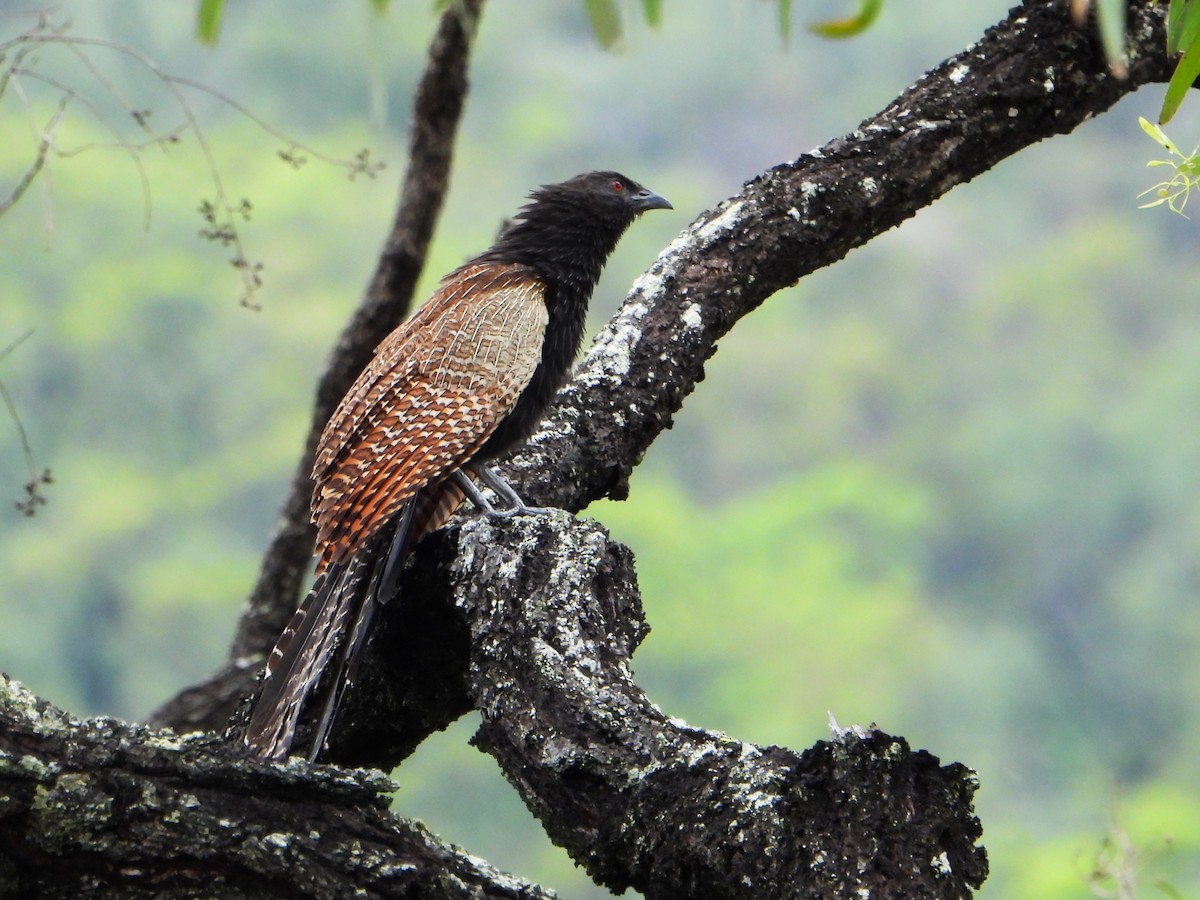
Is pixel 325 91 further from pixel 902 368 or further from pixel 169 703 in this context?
pixel 169 703

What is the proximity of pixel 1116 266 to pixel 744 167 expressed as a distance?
1678 cm

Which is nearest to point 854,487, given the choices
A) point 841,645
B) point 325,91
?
point 841,645

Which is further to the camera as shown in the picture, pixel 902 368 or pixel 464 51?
pixel 902 368

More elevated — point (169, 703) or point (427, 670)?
point (169, 703)

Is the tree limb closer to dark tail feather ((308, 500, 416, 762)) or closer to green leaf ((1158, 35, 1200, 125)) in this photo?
dark tail feather ((308, 500, 416, 762))

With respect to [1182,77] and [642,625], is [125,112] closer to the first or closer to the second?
[642,625]

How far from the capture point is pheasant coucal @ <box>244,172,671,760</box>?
3.14 meters

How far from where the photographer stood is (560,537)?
9.56ft

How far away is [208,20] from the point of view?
170 cm

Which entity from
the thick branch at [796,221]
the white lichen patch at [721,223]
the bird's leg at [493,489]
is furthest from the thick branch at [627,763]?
the white lichen patch at [721,223]

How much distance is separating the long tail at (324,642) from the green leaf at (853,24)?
172 centimetres

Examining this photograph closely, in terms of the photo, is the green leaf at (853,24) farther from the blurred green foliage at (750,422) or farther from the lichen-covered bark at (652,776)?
the blurred green foliage at (750,422)

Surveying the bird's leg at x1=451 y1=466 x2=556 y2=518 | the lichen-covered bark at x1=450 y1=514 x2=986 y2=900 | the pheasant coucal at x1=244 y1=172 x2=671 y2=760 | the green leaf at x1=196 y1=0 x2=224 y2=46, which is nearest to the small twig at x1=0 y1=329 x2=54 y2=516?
the pheasant coucal at x1=244 y1=172 x2=671 y2=760

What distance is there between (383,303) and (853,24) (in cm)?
441
